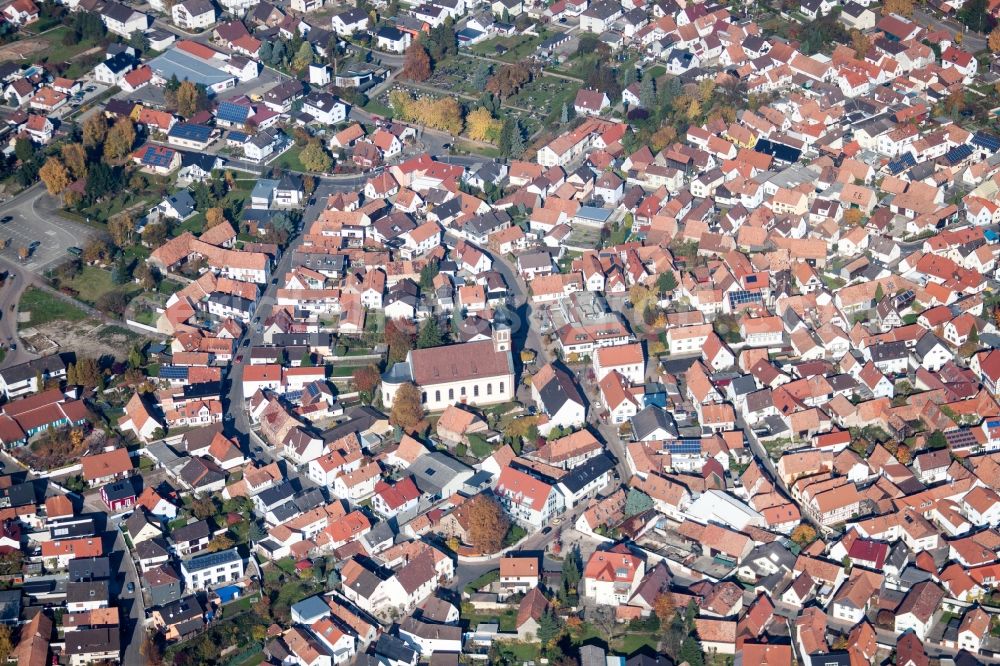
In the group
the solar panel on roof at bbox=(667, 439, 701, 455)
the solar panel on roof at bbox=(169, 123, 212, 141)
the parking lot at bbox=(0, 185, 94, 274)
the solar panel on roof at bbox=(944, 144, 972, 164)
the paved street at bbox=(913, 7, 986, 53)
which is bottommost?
the parking lot at bbox=(0, 185, 94, 274)

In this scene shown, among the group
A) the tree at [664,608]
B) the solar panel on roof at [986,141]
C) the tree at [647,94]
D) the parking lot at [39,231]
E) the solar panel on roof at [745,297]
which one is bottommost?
the parking lot at [39,231]

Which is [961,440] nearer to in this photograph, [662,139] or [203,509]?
[662,139]

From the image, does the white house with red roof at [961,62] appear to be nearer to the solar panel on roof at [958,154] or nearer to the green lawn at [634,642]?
the solar panel on roof at [958,154]

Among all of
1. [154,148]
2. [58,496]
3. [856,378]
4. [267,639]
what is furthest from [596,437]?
[154,148]

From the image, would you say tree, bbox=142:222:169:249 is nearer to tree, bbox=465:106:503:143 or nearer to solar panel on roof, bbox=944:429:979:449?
tree, bbox=465:106:503:143

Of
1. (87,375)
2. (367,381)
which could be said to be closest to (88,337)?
(87,375)

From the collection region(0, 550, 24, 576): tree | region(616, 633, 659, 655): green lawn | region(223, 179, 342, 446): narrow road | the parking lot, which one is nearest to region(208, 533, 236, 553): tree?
region(223, 179, 342, 446): narrow road


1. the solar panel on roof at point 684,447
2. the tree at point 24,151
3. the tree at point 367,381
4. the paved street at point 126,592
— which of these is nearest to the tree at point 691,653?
the solar panel on roof at point 684,447

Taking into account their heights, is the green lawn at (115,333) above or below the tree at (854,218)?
below
